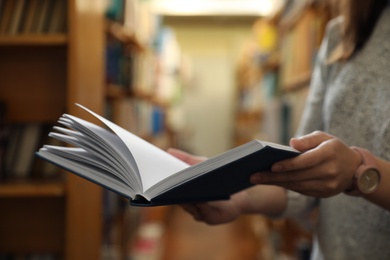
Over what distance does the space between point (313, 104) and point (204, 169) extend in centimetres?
44

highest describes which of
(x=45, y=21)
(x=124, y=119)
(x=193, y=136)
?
(x=45, y=21)

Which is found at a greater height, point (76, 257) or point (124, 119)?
point (124, 119)

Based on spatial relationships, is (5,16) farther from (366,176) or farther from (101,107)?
(366,176)

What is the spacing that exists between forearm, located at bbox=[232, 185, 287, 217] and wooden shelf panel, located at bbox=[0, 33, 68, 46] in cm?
94

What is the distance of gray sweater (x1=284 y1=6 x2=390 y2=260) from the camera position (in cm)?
81

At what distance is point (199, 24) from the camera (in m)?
8.58

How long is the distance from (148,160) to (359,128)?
0.39 meters

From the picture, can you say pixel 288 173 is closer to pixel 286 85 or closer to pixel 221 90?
pixel 286 85

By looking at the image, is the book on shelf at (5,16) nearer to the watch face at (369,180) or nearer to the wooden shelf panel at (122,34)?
the wooden shelf panel at (122,34)

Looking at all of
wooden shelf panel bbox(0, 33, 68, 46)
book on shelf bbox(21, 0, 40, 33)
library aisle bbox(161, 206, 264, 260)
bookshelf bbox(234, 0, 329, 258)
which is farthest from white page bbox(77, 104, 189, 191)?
library aisle bbox(161, 206, 264, 260)

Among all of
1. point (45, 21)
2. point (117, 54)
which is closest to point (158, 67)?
point (117, 54)

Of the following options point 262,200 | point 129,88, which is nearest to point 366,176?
point 262,200

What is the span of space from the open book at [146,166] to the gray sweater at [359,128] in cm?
24

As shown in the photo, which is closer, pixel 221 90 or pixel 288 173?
pixel 288 173
